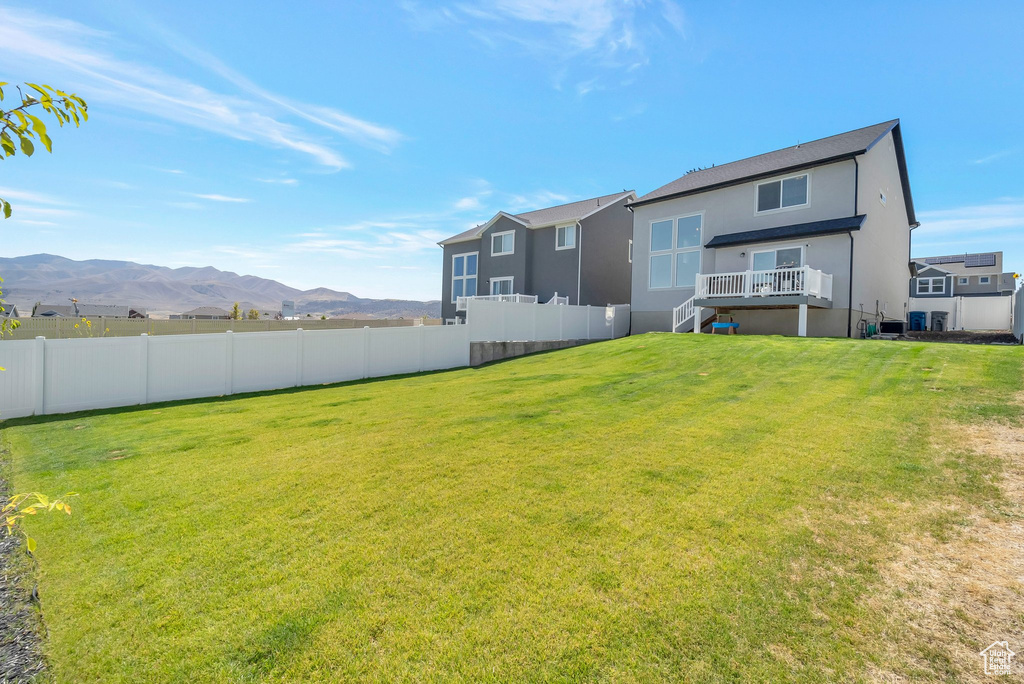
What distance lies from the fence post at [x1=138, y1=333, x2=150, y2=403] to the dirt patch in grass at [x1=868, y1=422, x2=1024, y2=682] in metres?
12.9

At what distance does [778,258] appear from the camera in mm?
16016

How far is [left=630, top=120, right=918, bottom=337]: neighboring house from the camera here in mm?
14562

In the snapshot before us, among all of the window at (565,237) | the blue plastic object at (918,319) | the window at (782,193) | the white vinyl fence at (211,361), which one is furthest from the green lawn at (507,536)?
the blue plastic object at (918,319)

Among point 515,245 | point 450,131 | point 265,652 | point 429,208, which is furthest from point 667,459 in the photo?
point 429,208

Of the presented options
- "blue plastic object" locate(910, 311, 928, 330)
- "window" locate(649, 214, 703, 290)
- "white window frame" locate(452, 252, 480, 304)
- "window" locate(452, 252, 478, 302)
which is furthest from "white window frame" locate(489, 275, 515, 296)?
"blue plastic object" locate(910, 311, 928, 330)

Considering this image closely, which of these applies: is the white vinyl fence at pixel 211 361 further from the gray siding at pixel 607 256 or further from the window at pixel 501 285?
the window at pixel 501 285

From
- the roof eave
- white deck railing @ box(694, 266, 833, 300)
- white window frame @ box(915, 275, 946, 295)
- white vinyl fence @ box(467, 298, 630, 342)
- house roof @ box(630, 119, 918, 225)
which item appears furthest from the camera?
white window frame @ box(915, 275, 946, 295)

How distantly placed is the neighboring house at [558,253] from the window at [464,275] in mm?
67

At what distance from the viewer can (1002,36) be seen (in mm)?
11016

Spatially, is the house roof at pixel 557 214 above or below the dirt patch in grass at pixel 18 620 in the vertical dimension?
above

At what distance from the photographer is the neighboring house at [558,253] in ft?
76.8

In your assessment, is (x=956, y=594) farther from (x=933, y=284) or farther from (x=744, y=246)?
(x=933, y=284)

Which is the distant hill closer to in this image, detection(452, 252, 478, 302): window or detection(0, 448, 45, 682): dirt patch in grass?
detection(452, 252, 478, 302): window

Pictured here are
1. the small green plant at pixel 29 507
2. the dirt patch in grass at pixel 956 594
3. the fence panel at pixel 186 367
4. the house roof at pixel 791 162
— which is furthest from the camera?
the house roof at pixel 791 162
